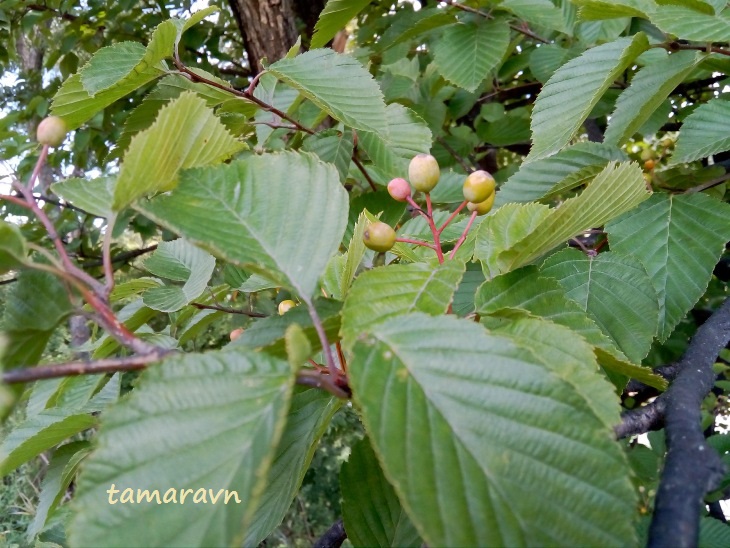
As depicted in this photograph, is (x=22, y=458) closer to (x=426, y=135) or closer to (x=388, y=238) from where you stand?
(x=388, y=238)

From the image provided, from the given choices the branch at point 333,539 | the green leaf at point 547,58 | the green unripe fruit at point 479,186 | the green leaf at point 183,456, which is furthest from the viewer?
the green leaf at point 547,58

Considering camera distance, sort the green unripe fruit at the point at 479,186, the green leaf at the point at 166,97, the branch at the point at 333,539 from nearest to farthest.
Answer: the green unripe fruit at the point at 479,186
the branch at the point at 333,539
the green leaf at the point at 166,97

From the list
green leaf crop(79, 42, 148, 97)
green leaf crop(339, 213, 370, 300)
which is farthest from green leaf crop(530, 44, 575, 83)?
green leaf crop(339, 213, 370, 300)

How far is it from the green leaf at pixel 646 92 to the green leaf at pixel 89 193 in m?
0.71

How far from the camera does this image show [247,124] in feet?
3.54

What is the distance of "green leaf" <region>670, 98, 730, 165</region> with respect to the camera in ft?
2.71

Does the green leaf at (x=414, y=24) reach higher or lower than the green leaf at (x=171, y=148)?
lower

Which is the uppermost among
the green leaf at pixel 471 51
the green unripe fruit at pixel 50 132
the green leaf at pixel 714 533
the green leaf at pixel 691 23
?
the green unripe fruit at pixel 50 132

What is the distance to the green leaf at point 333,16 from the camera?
3.72 ft

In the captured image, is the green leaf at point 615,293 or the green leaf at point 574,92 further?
the green leaf at point 574,92

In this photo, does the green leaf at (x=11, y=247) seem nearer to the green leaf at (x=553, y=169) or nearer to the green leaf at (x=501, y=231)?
the green leaf at (x=501, y=231)

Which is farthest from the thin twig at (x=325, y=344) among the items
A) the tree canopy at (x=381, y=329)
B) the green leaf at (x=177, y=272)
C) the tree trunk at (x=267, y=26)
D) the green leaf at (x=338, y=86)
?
the tree trunk at (x=267, y=26)

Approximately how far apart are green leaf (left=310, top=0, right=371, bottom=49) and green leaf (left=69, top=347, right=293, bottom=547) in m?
1.00

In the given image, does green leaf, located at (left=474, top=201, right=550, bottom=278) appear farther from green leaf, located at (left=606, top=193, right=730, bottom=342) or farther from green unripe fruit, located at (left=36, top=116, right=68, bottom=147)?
green unripe fruit, located at (left=36, top=116, right=68, bottom=147)
